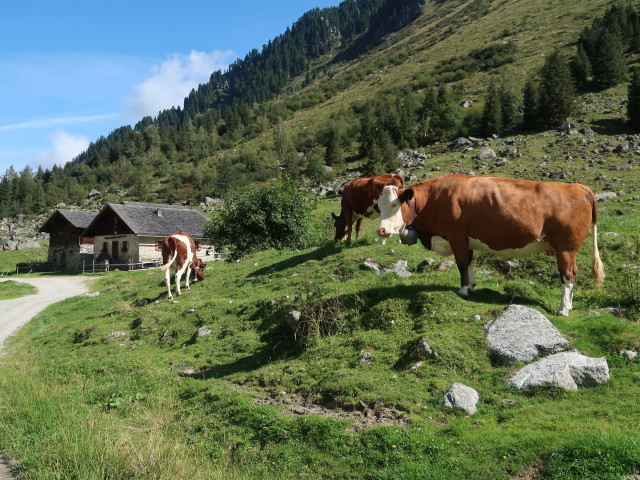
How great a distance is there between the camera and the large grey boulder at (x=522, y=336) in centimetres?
688

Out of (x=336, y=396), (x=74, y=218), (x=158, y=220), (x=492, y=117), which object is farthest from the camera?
(x=492, y=117)

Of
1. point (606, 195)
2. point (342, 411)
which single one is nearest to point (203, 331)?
point (342, 411)

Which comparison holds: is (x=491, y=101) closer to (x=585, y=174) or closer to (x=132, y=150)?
(x=585, y=174)

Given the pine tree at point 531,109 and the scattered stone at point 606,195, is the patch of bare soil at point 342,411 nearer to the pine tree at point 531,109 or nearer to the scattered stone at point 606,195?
the scattered stone at point 606,195

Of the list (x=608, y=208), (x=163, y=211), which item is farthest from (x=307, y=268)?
(x=163, y=211)

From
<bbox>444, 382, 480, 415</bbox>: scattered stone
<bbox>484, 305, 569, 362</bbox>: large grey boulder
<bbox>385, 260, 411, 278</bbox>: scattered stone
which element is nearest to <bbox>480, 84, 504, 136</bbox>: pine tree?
<bbox>385, 260, 411, 278</bbox>: scattered stone

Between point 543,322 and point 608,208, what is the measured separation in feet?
66.0

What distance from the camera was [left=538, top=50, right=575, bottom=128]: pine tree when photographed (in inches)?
2169

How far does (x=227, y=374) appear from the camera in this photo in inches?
349

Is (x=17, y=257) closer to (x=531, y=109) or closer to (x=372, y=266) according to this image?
(x=372, y=266)

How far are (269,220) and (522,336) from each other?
1958 centimetres

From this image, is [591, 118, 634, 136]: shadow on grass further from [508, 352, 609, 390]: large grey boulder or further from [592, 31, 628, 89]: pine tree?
[508, 352, 609, 390]: large grey boulder

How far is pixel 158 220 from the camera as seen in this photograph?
164 ft

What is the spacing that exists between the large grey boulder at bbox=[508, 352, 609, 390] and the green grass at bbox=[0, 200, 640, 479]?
6.4 inches
